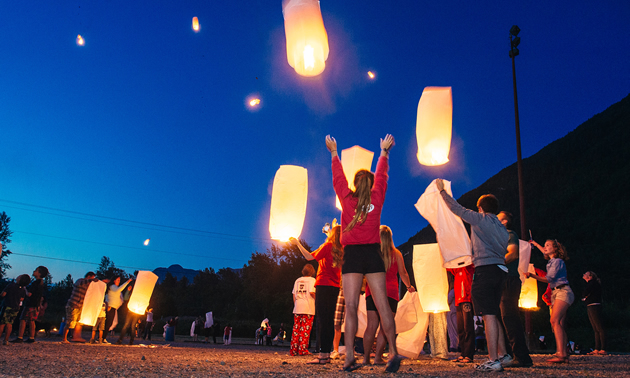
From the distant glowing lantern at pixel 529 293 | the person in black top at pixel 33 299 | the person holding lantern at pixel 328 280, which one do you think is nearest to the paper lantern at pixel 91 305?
the person in black top at pixel 33 299

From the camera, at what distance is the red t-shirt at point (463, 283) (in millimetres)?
5754

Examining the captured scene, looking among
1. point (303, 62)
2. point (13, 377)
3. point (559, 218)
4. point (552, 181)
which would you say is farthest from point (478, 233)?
point (552, 181)

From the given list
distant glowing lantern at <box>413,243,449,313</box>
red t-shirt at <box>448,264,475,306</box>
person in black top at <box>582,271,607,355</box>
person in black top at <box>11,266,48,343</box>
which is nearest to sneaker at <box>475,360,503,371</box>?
red t-shirt at <box>448,264,475,306</box>

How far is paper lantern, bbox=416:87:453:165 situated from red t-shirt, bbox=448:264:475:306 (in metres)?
1.62

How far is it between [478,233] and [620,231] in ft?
136

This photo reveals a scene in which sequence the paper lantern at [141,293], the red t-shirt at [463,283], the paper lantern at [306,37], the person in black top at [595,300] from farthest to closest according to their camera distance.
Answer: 1. the paper lantern at [141,293]
2. the person in black top at [595,300]
3. the red t-shirt at [463,283]
4. the paper lantern at [306,37]

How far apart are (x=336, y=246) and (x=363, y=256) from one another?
161 cm

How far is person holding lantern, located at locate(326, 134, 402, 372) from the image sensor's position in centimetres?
389

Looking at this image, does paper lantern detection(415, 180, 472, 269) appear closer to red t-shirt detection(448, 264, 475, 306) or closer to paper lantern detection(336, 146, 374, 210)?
red t-shirt detection(448, 264, 475, 306)

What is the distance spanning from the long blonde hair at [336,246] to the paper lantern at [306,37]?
82.8 inches

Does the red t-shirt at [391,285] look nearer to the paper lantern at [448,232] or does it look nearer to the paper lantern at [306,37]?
the paper lantern at [448,232]

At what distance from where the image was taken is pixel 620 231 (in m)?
37.0

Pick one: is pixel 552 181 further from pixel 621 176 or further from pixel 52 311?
pixel 52 311

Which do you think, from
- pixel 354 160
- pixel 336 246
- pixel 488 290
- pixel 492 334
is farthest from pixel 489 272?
pixel 354 160
